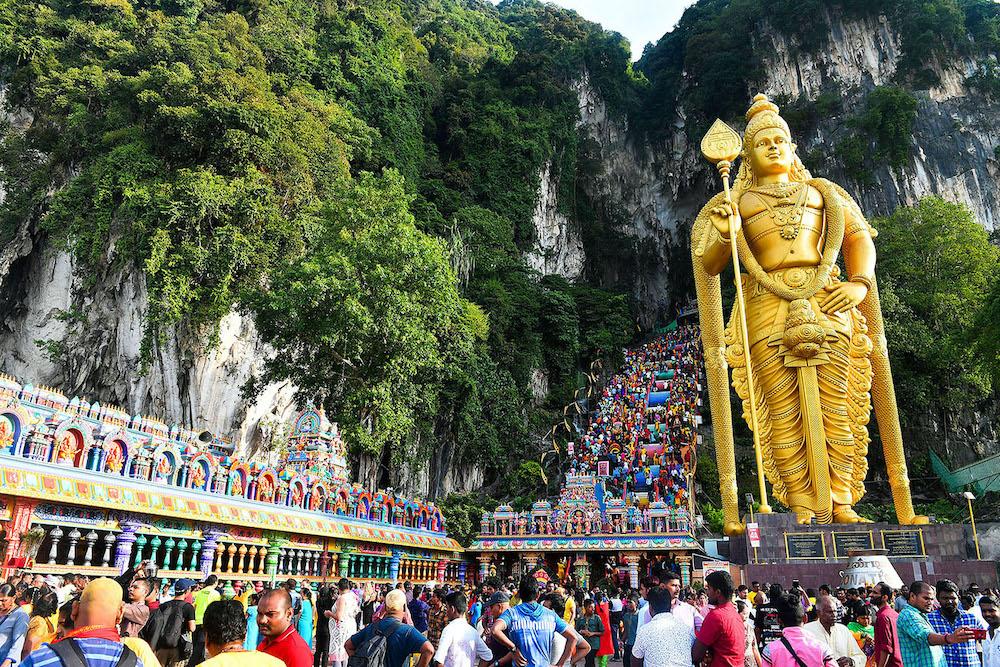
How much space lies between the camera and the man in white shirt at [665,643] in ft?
9.87

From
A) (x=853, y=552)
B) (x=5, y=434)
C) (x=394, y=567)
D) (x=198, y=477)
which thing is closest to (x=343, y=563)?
(x=394, y=567)

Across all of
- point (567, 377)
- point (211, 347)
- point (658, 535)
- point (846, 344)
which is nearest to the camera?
point (846, 344)

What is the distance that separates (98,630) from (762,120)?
1120 centimetres

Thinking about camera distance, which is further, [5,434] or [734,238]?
[734,238]

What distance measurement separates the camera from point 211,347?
13.9 meters

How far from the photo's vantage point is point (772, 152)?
35.2 ft

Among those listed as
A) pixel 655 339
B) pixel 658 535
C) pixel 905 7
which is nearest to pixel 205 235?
pixel 658 535

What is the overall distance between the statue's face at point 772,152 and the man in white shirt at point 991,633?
834 cm

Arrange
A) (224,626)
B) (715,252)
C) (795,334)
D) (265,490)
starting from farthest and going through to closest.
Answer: (715,252)
(795,334)
(265,490)
(224,626)

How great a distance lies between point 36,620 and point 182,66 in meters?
13.5

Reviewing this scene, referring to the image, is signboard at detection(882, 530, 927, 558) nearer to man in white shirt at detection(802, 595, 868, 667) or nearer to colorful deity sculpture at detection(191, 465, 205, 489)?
man in white shirt at detection(802, 595, 868, 667)

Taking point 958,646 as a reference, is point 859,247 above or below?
above

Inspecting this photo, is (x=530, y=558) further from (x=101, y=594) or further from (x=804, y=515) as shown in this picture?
(x=101, y=594)

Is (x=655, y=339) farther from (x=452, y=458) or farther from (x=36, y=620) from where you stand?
(x=36, y=620)
